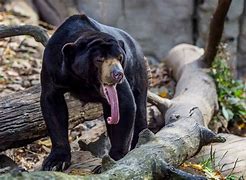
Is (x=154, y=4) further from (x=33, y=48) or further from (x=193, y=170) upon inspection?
(x=193, y=170)

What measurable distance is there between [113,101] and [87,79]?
23 cm

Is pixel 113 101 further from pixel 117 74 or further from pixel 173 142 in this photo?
pixel 173 142

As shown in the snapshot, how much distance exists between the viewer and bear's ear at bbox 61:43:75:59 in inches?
154

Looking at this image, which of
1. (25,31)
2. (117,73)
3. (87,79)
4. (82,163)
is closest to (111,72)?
(117,73)

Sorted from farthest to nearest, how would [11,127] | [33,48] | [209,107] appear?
[33,48], [209,107], [11,127]

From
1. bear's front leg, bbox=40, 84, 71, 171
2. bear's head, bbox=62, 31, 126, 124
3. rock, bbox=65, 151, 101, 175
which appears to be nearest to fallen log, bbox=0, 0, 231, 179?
bear's head, bbox=62, 31, 126, 124

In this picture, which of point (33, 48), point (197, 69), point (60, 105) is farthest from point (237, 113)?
point (60, 105)

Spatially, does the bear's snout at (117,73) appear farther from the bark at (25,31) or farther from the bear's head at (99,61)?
the bark at (25,31)

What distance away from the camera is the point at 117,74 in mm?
3633

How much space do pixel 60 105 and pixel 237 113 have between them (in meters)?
3.33

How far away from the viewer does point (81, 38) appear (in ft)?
13.0

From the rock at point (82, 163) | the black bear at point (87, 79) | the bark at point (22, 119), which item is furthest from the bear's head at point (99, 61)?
the bark at point (22, 119)

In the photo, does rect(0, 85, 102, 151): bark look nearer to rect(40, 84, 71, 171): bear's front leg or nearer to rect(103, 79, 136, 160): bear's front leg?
rect(40, 84, 71, 171): bear's front leg

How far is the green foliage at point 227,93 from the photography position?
23.5 feet
